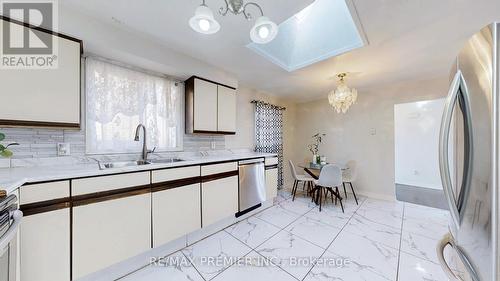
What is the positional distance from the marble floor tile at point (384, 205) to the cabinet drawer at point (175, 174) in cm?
287

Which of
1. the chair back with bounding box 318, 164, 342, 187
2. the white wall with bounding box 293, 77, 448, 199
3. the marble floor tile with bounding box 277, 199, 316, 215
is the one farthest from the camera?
the white wall with bounding box 293, 77, 448, 199

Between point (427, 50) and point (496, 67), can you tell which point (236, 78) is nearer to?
point (427, 50)

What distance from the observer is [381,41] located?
1.85 meters

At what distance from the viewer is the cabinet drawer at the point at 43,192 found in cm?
106

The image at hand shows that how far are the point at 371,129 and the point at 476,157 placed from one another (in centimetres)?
343

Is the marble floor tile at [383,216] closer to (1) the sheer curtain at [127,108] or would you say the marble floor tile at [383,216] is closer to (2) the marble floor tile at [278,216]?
(2) the marble floor tile at [278,216]

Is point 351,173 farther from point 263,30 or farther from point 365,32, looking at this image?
point 263,30

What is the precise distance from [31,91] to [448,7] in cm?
331

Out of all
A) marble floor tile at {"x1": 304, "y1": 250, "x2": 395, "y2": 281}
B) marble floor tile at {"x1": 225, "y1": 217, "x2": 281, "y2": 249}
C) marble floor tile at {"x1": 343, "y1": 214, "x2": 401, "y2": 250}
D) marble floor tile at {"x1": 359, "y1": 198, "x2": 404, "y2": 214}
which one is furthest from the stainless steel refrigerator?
marble floor tile at {"x1": 359, "y1": 198, "x2": 404, "y2": 214}

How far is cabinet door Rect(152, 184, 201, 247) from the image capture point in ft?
5.32

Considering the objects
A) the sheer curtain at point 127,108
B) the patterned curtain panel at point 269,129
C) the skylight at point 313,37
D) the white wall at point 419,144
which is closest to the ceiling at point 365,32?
the skylight at point 313,37

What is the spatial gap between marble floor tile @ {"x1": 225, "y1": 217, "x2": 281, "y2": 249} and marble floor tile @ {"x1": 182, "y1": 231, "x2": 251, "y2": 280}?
9 centimetres

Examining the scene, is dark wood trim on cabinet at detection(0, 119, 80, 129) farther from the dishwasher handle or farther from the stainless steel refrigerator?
the stainless steel refrigerator

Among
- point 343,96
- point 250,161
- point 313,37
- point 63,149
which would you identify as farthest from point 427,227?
point 63,149
